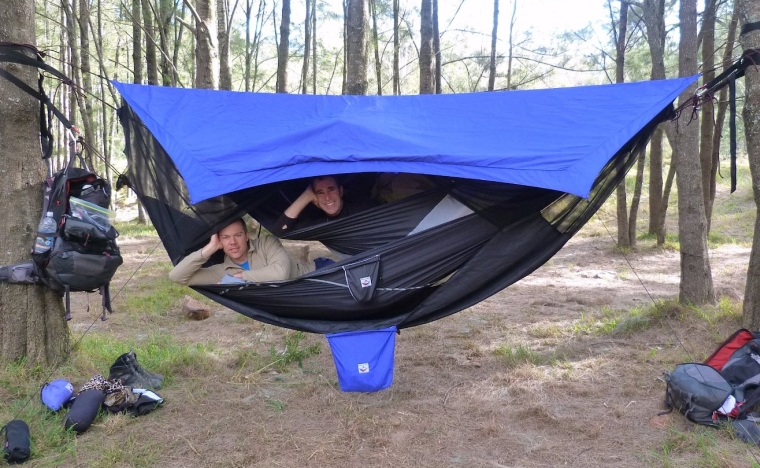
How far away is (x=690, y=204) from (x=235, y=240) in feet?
10.1

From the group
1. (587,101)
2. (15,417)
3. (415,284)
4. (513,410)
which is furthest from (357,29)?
(15,417)

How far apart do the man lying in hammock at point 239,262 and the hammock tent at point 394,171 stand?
0.24ft

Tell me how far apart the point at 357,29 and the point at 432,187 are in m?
2.80

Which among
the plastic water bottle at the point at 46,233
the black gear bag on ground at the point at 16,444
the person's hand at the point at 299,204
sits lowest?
the black gear bag on ground at the point at 16,444

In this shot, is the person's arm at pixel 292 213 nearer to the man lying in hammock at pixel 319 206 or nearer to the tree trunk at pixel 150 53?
the man lying in hammock at pixel 319 206

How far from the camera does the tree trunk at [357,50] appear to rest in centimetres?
502

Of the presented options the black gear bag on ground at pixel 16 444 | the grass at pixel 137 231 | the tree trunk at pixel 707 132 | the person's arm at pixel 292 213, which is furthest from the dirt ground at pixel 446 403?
the grass at pixel 137 231

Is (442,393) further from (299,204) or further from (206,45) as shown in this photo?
(206,45)

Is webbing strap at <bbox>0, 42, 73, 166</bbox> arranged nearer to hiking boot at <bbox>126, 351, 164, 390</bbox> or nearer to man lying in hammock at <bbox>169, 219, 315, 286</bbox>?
man lying in hammock at <bbox>169, 219, 315, 286</bbox>

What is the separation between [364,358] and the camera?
2529 millimetres

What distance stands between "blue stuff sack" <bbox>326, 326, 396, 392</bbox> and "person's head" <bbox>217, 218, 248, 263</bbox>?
2.10 ft

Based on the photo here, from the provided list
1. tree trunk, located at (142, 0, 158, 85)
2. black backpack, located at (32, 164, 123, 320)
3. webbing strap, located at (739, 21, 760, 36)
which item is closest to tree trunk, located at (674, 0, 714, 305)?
webbing strap, located at (739, 21, 760, 36)

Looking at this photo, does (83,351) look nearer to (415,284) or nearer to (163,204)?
(163,204)

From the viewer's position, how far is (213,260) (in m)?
2.88
